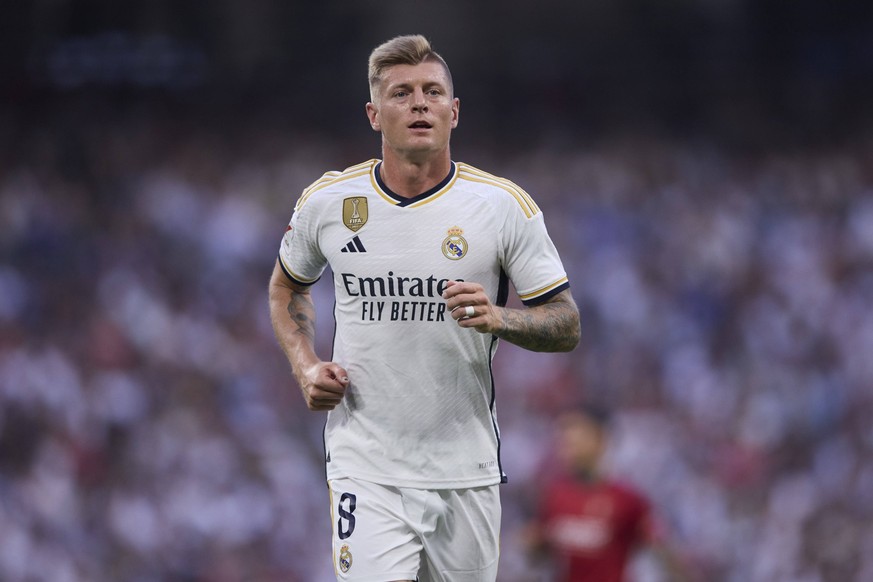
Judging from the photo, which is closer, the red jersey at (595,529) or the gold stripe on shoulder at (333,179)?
the gold stripe on shoulder at (333,179)

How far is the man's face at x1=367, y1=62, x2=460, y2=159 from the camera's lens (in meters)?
4.57

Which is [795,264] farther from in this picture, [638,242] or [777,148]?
[777,148]

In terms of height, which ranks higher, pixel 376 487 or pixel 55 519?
pixel 376 487

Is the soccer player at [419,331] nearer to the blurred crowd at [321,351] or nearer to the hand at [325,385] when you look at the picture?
the hand at [325,385]

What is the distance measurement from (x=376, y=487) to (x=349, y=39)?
14894 millimetres

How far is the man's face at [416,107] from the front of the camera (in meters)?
4.57

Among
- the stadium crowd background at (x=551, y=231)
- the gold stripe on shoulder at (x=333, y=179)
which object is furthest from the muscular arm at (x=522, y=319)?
the stadium crowd background at (x=551, y=231)

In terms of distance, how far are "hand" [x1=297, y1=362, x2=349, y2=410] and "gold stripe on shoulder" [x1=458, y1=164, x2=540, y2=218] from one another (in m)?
0.86

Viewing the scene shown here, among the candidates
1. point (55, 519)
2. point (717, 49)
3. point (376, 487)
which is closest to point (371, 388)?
point (376, 487)

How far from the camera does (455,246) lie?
4.54 metres

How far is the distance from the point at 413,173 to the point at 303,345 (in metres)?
0.78

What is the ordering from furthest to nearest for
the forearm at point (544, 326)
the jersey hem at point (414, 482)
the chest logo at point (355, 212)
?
the chest logo at point (355, 212), the jersey hem at point (414, 482), the forearm at point (544, 326)

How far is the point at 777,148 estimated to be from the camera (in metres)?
17.9

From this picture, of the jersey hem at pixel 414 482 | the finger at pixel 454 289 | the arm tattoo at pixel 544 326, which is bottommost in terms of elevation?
the jersey hem at pixel 414 482
